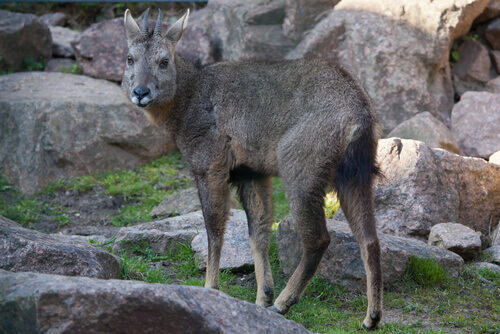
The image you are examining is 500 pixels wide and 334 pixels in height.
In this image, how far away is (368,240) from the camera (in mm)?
4934

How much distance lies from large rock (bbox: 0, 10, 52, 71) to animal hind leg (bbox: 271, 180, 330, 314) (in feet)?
27.2

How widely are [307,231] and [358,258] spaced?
1.07m

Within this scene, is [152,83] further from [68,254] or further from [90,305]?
[90,305]

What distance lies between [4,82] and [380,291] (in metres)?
8.22

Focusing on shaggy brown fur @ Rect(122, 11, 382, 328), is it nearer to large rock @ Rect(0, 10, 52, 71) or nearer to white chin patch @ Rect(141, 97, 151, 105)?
white chin patch @ Rect(141, 97, 151, 105)

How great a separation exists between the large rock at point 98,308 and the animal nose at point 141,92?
2587 mm

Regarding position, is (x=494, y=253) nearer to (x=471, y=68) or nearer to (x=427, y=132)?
(x=427, y=132)

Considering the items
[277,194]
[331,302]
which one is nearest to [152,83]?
[331,302]

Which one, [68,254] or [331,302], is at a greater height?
[68,254]

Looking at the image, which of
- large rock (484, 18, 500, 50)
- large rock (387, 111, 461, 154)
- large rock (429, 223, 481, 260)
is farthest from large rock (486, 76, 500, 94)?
large rock (429, 223, 481, 260)

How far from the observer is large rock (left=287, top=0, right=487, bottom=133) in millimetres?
9680

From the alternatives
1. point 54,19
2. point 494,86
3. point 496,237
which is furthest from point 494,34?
point 54,19

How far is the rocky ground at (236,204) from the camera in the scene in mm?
5035

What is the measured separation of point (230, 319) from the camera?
3.54 meters
